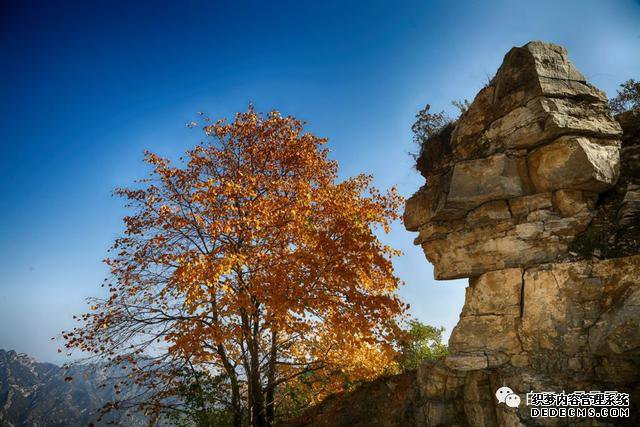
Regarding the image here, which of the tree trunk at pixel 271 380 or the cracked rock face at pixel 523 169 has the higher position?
the cracked rock face at pixel 523 169

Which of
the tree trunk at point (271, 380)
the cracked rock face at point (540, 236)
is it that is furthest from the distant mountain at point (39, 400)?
the cracked rock face at point (540, 236)

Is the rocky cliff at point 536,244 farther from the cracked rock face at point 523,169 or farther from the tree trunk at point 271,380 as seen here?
the tree trunk at point 271,380

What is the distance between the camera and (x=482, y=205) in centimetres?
871

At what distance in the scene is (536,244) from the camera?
24.9 feet

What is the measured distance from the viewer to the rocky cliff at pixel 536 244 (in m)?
6.32

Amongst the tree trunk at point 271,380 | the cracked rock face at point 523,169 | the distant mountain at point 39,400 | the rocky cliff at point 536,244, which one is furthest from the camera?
the distant mountain at point 39,400

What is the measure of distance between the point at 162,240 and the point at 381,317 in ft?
27.2

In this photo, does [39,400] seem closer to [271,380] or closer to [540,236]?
[271,380]

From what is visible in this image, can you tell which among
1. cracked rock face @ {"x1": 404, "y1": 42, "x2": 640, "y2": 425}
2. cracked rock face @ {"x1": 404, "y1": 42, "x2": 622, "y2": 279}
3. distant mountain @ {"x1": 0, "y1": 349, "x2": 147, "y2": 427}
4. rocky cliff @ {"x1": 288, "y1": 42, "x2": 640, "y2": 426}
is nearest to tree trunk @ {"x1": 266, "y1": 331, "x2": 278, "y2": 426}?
rocky cliff @ {"x1": 288, "y1": 42, "x2": 640, "y2": 426}

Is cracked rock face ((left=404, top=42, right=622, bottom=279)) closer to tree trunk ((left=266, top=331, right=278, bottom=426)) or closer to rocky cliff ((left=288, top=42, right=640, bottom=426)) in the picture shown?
rocky cliff ((left=288, top=42, right=640, bottom=426))

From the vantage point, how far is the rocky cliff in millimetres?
6316

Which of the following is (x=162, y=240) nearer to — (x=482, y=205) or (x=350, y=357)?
(x=350, y=357)

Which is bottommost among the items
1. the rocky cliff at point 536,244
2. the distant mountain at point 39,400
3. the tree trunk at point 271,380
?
the distant mountain at point 39,400

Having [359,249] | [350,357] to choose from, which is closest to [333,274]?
[359,249]
